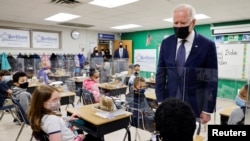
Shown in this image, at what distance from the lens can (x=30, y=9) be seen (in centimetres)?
510

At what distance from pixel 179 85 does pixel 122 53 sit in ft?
26.5

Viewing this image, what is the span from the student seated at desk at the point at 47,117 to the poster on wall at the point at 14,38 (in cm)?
675

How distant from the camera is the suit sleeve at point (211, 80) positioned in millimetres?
1549

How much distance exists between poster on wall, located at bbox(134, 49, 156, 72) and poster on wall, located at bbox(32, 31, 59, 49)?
12.7 feet

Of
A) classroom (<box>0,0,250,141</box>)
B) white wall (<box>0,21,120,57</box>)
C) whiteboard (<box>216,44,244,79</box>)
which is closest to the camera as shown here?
classroom (<box>0,0,250,141</box>)

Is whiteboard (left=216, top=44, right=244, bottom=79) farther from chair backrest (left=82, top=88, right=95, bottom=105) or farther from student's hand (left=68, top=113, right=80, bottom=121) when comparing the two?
student's hand (left=68, top=113, right=80, bottom=121)

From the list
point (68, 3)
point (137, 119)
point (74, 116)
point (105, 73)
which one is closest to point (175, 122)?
point (74, 116)

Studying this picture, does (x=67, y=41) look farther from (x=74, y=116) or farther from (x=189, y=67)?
(x=189, y=67)

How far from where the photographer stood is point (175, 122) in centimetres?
70

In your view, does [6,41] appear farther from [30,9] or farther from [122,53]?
[122,53]

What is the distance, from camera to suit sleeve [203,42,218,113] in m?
1.55

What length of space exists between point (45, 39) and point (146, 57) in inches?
182

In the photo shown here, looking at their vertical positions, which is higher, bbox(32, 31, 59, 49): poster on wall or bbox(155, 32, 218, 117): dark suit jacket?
bbox(32, 31, 59, 49): poster on wall

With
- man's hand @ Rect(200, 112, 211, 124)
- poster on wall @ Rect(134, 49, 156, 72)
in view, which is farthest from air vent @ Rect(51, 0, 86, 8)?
poster on wall @ Rect(134, 49, 156, 72)
